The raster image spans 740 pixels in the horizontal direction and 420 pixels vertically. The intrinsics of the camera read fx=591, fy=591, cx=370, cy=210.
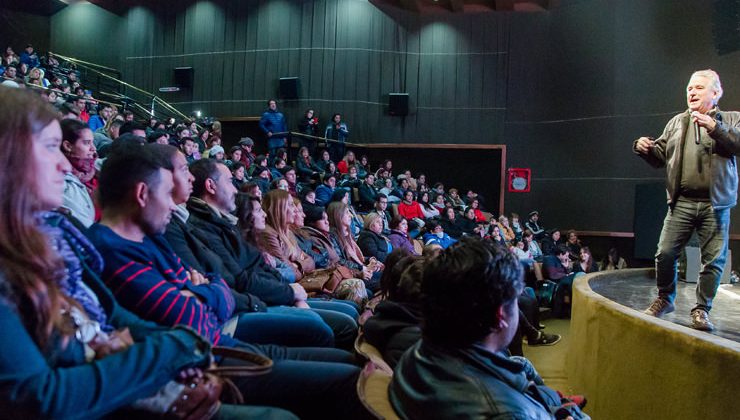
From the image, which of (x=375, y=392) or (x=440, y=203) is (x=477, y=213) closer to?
(x=440, y=203)

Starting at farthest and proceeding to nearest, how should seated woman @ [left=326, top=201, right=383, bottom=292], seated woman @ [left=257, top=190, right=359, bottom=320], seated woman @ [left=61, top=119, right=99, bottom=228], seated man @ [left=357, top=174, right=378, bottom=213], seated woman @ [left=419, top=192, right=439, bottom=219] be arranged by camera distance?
1. seated woman @ [left=419, top=192, right=439, bottom=219]
2. seated man @ [left=357, top=174, right=378, bottom=213]
3. seated woman @ [left=326, top=201, right=383, bottom=292]
4. seated woman @ [left=257, top=190, right=359, bottom=320]
5. seated woman @ [left=61, top=119, right=99, bottom=228]

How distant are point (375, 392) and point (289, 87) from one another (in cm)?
1094

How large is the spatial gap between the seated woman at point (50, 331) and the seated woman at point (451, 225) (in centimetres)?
732

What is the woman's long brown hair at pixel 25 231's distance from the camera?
894 mm

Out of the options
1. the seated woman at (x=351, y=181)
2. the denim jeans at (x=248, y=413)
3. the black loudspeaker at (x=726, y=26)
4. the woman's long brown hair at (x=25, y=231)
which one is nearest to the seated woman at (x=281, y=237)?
the denim jeans at (x=248, y=413)

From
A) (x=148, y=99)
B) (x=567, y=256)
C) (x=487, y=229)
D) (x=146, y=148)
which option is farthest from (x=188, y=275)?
(x=148, y=99)

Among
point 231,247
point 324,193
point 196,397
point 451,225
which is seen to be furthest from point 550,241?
point 196,397

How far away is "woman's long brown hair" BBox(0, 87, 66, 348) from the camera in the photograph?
2.93 ft

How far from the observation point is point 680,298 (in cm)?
366

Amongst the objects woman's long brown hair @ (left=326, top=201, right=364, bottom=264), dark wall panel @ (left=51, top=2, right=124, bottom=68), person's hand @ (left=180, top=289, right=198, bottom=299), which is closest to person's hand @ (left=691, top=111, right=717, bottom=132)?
person's hand @ (left=180, top=289, right=198, bottom=299)

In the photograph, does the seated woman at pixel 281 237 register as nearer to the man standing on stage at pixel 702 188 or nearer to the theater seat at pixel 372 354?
the theater seat at pixel 372 354

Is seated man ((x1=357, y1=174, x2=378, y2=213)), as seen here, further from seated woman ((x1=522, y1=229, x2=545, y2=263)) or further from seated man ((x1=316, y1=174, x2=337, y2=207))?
seated woman ((x1=522, y1=229, x2=545, y2=263))

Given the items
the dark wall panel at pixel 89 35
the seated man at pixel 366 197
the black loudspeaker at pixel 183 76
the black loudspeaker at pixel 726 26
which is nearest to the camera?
the black loudspeaker at pixel 726 26

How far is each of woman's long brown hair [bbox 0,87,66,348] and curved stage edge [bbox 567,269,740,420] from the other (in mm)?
1721
